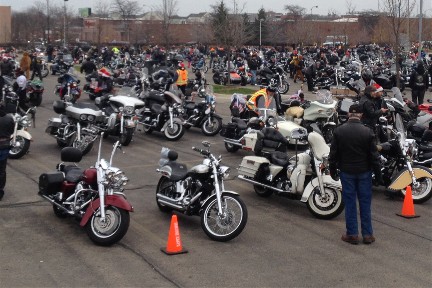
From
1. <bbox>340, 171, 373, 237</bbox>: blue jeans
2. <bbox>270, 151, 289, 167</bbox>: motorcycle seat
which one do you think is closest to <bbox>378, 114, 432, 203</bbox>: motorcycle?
<bbox>270, 151, 289, 167</bbox>: motorcycle seat

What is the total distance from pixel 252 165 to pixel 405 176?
2.21 meters

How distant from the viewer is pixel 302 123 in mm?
14805

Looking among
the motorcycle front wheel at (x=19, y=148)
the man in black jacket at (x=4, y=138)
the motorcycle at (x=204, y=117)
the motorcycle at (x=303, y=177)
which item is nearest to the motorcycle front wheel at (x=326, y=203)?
the motorcycle at (x=303, y=177)

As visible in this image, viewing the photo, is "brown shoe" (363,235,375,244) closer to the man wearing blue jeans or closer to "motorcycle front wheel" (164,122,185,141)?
the man wearing blue jeans

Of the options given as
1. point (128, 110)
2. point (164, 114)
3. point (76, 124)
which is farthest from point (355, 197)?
point (164, 114)

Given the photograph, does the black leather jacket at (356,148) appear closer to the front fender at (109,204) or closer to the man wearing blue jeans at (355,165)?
the man wearing blue jeans at (355,165)

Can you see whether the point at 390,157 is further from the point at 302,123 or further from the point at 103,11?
the point at 103,11

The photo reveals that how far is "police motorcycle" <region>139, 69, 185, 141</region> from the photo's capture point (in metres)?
15.8

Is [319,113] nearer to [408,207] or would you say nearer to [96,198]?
[408,207]

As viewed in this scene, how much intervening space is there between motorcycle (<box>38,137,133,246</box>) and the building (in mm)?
82982

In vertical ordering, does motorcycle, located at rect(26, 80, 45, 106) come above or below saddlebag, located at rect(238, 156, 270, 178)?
above

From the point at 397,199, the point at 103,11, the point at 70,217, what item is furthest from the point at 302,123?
the point at 103,11

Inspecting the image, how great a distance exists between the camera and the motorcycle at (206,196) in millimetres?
7895

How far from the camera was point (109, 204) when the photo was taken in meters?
7.65
